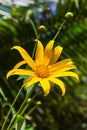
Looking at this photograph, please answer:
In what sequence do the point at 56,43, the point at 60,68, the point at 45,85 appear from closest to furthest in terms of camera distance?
the point at 45,85, the point at 60,68, the point at 56,43

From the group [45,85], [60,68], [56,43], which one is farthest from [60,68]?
[56,43]

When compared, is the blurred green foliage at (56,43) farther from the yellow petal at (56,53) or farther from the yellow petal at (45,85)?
the yellow petal at (45,85)

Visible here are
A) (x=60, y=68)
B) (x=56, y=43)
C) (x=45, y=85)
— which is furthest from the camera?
(x=56, y=43)

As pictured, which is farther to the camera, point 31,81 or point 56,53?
point 56,53

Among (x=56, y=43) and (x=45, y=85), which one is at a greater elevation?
(x=45, y=85)

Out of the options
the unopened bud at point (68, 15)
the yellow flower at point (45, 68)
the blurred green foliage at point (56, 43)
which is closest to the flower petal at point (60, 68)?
the yellow flower at point (45, 68)

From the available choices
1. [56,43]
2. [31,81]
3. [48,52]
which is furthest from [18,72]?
[56,43]

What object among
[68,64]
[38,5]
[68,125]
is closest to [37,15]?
[38,5]

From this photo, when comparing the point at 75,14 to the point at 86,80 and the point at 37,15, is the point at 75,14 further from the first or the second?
the point at 86,80

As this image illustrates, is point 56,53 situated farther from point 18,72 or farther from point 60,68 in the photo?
point 18,72
